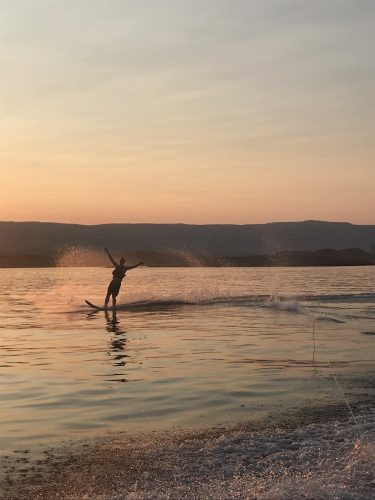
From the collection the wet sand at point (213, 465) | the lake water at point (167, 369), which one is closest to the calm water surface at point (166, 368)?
the lake water at point (167, 369)

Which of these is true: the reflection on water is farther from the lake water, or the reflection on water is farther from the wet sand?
the wet sand

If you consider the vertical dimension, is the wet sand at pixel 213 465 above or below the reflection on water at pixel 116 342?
above

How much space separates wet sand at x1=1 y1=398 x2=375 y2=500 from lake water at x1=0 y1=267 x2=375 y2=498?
2.28 feet

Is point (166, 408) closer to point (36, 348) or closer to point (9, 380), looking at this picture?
point (9, 380)

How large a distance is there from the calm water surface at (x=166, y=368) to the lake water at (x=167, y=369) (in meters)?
0.02

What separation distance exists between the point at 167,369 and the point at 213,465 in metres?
7.41

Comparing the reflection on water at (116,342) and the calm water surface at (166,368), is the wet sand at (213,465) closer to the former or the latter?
the calm water surface at (166,368)

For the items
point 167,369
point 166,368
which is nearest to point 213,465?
point 167,369

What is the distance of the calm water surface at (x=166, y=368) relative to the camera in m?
10.9

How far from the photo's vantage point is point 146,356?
698 inches

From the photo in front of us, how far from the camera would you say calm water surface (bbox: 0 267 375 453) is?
1091 centimetres

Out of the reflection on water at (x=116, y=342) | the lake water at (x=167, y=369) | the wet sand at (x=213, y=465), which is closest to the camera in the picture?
the wet sand at (x=213, y=465)

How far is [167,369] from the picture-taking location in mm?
15539

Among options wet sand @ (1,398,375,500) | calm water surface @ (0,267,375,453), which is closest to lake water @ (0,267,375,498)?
calm water surface @ (0,267,375,453)
